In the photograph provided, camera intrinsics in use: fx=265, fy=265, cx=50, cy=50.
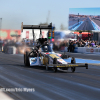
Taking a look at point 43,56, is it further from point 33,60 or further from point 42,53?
point 33,60

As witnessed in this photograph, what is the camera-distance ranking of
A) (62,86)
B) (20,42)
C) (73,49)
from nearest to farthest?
(62,86) → (20,42) → (73,49)

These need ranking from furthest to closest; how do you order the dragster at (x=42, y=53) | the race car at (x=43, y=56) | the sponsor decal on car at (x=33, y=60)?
the sponsor decal on car at (x=33, y=60)
the dragster at (x=42, y=53)
the race car at (x=43, y=56)

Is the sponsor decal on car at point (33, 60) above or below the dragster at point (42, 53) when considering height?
below

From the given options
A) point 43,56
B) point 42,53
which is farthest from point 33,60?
point 43,56

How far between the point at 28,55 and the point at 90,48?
19.9m

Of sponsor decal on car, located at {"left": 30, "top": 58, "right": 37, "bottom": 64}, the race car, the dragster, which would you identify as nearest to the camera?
the race car

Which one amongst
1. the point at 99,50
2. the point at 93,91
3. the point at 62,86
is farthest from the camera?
the point at 99,50

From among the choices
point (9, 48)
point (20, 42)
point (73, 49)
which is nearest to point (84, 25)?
point (73, 49)

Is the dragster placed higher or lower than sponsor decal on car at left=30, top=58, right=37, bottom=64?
higher

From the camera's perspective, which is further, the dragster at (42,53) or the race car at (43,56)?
the dragster at (42,53)

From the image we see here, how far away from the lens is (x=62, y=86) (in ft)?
29.8

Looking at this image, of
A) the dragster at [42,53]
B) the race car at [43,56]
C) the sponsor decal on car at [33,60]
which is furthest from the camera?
the sponsor decal on car at [33,60]

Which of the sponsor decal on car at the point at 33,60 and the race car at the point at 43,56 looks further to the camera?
the sponsor decal on car at the point at 33,60

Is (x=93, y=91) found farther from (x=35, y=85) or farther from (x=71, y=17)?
(x=71, y=17)
